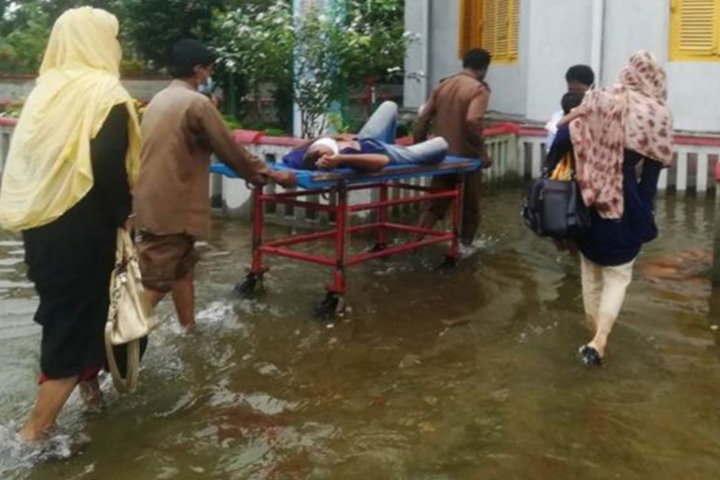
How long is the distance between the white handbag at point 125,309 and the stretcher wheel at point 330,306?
196 centimetres

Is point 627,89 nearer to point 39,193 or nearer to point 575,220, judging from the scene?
point 575,220

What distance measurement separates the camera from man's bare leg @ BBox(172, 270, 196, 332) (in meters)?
5.70

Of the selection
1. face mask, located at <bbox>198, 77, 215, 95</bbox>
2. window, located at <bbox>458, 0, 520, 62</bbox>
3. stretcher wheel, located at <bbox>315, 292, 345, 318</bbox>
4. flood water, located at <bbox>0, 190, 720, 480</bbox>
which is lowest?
flood water, located at <bbox>0, 190, 720, 480</bbox>

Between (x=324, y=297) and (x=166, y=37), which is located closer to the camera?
(x=324, y=297)

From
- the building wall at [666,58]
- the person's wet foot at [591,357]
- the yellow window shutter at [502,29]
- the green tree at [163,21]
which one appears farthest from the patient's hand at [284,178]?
the green tree at [163,21]

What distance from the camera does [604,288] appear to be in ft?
17.7

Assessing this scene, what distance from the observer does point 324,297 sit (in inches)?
263

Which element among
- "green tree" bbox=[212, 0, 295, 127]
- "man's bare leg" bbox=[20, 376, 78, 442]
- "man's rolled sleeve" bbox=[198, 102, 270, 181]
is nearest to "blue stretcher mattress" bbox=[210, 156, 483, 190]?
"man's rolled sleeve" bbox=[198, 102, 270, 181]

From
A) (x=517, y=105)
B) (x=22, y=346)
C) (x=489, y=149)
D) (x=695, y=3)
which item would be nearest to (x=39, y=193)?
(x=22, y=346)

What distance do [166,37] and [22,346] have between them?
930 cm

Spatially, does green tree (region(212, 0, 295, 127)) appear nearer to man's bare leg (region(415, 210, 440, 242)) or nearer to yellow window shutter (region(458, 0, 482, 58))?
man's bare leg (region(415, 210, 440, 242))

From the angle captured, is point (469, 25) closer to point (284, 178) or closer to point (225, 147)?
point (284, 178)

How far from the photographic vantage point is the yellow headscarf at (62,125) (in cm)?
403

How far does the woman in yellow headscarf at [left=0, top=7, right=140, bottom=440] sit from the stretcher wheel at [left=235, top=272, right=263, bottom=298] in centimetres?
245
